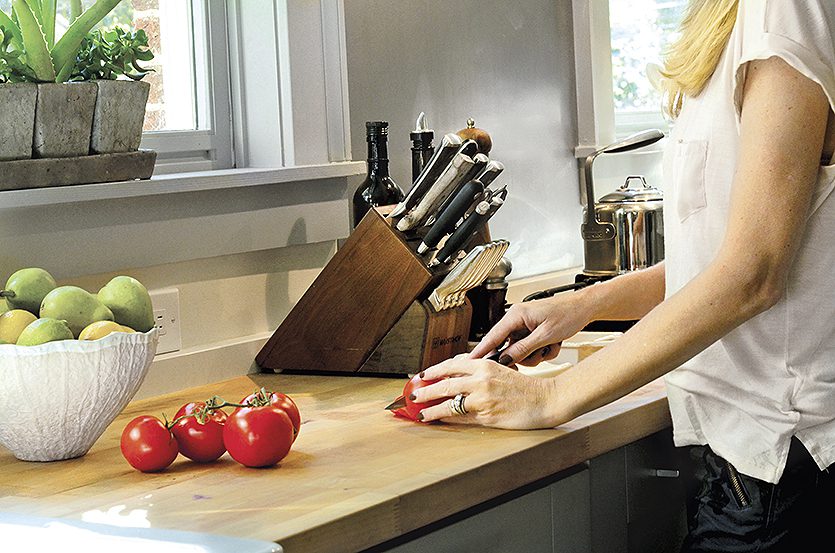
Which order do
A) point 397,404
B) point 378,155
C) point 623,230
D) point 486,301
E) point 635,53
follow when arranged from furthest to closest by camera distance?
point 635,53, point 623,230, point 486,301, point 378,155, point 397,404

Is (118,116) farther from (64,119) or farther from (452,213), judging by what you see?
(452,213)

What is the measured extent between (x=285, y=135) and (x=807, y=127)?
1.06m

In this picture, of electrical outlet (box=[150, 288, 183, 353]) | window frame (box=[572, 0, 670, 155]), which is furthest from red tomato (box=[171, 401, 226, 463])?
window frame (box=[572, 0, 670, 155])

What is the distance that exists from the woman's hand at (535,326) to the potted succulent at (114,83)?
2.03 feet

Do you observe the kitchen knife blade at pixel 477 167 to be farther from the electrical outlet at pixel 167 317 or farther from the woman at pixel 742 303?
the electrical outlet at pixel 167 317

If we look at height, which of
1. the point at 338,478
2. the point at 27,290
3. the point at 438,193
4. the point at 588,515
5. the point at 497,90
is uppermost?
the point at 497,90

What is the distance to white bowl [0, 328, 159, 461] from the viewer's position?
141 cm

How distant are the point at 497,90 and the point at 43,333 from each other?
4.77 ft

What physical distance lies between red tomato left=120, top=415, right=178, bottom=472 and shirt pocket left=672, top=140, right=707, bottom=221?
2.21 ft

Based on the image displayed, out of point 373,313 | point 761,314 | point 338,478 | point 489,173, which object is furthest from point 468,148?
point 338,478

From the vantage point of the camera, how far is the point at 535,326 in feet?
5.81

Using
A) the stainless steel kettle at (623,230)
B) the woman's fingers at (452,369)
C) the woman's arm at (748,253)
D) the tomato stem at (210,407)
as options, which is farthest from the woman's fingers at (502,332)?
the stainless steel kettle at (623,230)

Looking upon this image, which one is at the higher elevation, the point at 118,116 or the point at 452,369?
the point at 118,116

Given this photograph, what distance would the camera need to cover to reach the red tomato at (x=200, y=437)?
1426 millimetres
